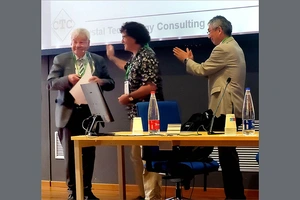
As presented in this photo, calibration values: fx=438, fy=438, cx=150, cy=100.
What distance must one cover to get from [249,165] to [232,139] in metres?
1.51

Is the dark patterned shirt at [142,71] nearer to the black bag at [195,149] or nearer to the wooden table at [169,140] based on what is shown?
the black bag at [195,149]

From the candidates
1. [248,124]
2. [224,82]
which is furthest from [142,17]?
[248,124]

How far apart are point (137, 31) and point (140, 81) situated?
1.86 feet

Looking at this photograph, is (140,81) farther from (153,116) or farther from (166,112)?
(153,116)

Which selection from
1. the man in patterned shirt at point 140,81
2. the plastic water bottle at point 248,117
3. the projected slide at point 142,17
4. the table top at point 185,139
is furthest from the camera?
the projected slide at point 142,17

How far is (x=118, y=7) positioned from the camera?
454cm

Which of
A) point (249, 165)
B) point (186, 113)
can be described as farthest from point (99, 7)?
point (249, 165)

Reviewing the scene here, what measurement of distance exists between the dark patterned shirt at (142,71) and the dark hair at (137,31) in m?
0.14

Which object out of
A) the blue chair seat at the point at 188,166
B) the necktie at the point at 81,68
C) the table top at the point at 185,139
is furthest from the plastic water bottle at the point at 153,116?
the necktie at the point at 81,68

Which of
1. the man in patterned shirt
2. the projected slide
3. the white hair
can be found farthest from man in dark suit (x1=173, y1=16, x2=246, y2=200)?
the white hair

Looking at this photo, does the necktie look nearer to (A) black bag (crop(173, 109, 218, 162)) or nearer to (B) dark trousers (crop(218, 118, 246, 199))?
(A) black bag (crop(173, 109, 218, 162))

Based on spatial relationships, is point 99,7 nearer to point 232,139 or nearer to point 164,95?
point 164,95

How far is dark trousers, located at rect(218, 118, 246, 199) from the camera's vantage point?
3.57m

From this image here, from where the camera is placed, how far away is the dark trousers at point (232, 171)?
3570 millimetres
